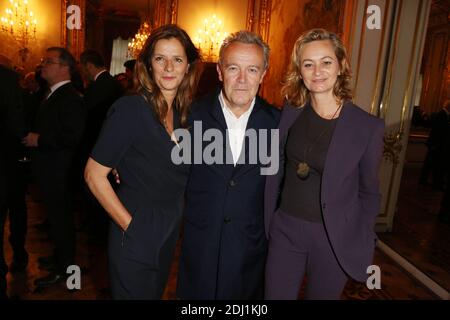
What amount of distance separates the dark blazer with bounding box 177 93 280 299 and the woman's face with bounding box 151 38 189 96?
0.24 meters

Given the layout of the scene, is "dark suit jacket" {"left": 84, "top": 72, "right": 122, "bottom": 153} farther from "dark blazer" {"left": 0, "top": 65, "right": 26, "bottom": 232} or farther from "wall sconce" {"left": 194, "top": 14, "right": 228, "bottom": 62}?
"wall sconce" {"left": 194, "top": 14, "right": 228, "bottom": 62}

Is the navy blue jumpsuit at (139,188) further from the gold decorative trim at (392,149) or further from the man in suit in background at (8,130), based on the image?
the gold decorative trim at (392,149)

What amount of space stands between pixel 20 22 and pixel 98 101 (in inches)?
229

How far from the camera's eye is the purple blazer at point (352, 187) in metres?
1.75

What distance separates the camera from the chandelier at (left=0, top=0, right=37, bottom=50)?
8109mm

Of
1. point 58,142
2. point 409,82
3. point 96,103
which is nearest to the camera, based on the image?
point 58,142

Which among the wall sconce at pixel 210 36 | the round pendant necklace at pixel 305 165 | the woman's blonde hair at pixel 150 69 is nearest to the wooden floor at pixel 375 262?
the round pendant necklace at pixel 305 165

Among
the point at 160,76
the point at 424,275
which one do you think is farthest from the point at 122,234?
the point at 424,275

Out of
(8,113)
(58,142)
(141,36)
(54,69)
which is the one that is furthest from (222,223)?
(141,36)

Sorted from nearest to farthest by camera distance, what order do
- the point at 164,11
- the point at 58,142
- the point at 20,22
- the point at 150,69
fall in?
the point at 150,69 < the point at 58,142 < the point at 20,22 < the point at 164,11

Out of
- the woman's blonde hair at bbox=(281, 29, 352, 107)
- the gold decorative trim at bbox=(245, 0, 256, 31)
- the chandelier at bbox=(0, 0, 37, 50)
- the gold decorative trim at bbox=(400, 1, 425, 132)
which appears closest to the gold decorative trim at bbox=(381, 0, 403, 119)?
the gold decorative trim at bbox=(400, 1, 425, 132)

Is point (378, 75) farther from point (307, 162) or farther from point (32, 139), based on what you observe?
point (32, 139)

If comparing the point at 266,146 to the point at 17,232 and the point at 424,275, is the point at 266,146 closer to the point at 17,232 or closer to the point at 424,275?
the point at 17,232

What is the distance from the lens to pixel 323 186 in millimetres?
1755
